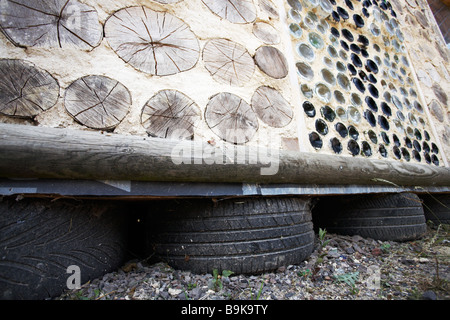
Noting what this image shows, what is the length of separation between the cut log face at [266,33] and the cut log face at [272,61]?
0.07 m

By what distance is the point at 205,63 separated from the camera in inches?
60.1

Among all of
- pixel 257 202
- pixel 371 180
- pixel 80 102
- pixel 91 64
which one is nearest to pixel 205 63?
pixel 91 64

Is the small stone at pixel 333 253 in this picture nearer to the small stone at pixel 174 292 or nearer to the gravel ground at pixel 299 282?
the gravel ground at pixel 299 282

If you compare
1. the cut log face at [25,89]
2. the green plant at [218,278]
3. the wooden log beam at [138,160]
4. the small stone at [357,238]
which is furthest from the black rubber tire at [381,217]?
the cut log face at [25,89]

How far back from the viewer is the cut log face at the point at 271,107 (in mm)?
1647

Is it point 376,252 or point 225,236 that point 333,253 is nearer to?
point 376,252

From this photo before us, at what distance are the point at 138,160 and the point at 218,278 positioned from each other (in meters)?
0.71

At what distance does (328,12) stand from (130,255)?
2772 millimetres

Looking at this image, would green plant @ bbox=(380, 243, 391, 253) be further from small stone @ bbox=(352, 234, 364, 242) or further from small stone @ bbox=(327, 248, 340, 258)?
small stone @ bbox=(327, 248, 340, 258)

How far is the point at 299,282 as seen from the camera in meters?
1.27

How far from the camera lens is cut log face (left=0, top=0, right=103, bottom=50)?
110 cm

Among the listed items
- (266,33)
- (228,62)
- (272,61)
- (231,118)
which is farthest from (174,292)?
(266,33)

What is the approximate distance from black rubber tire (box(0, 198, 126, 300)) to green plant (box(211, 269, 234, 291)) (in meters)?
0.55

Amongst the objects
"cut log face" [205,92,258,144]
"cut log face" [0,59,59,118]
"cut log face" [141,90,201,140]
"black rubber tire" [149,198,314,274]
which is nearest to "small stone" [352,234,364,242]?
"black rubber tire" [149,198,314,274]
